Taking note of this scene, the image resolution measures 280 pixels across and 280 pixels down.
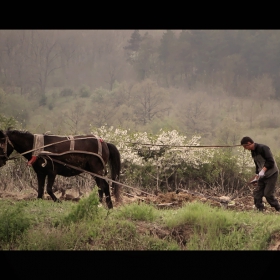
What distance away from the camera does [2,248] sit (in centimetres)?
945

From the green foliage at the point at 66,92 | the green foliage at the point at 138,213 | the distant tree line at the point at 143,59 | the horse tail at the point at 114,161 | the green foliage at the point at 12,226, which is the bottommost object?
the green foliage at the point at 12,226

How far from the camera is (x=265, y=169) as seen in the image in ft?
34.3

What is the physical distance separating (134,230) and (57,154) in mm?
3382

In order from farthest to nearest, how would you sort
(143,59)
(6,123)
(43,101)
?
(143,59) → (43,101) → (6,123)

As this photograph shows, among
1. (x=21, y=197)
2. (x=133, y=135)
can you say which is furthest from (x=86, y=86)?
(x=21, y=197)

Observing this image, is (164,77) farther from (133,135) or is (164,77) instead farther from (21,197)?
(21,197)

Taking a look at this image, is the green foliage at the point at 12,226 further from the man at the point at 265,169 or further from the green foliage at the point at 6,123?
the green foliage at the point at 6,123

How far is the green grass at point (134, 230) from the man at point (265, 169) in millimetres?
780

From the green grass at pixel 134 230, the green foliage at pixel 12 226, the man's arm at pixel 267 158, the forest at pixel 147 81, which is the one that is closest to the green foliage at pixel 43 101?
the forest at pixel 147 81

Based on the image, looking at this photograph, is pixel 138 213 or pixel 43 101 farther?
pixel 43 101

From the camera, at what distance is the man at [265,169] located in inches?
416

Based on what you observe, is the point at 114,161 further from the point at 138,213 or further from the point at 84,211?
the point at 84,211

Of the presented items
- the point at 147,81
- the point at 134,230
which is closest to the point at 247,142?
the point at 134,230
